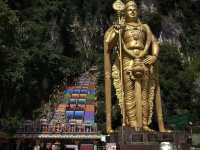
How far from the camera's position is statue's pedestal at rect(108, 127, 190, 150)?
891 centimetres

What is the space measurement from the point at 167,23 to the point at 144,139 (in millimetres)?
31675

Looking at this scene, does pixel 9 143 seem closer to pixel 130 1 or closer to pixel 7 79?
pixel 7 79

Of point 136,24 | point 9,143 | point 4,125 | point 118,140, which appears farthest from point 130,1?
point 9,143

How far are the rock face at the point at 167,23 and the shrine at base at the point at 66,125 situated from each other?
1221cm

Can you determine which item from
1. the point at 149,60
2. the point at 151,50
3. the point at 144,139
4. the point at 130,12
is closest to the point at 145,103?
the point at 149,60

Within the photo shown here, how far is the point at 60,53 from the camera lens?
98.3ft

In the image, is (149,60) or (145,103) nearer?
(149,60)

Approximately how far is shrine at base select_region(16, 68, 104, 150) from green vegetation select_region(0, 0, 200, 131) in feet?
2.36

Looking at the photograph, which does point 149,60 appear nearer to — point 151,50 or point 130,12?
point 151,50

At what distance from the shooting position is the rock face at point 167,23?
3834 centimetres

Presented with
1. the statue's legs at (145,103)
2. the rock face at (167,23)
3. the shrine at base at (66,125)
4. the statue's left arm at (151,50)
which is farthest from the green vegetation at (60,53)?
the statue's legs at (145,103)

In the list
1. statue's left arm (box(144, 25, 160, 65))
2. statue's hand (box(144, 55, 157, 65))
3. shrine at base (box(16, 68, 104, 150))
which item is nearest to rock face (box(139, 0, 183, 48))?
shrine at base (box(16, 68, 104, 150))

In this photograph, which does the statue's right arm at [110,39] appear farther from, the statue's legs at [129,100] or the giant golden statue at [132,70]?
the statue's legs at [129,100]

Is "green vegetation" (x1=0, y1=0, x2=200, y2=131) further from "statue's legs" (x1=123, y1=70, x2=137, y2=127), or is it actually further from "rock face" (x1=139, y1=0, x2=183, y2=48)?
"statue's legs" (x1=123, y1=70, x2=137, y2=127)
